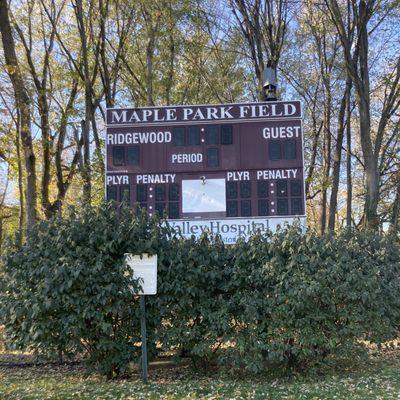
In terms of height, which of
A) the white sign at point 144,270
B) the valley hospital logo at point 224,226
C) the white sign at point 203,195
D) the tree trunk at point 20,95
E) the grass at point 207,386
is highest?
the tree trunk at point 20,95

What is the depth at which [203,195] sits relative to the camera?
517 inches

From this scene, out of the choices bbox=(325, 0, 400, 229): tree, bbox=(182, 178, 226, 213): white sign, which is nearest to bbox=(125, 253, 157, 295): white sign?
bbox=(182, 178, 226, 213): white sign

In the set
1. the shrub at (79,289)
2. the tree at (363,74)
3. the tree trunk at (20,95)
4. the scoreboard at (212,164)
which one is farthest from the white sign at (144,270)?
the tree at (363,74)

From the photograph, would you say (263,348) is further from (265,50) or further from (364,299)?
(265,50)

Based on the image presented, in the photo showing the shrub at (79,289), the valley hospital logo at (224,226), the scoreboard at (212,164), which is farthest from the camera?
the scoreboard at (212,164)

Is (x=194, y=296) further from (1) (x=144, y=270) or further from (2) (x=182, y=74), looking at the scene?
(2) (x=182, y=74)

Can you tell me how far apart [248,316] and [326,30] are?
62.4 ft

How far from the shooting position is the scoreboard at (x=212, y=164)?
13000 mm

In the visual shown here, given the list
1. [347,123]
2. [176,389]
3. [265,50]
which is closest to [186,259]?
[176,389]

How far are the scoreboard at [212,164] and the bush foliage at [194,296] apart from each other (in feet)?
13.2

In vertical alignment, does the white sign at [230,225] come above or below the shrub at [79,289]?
above

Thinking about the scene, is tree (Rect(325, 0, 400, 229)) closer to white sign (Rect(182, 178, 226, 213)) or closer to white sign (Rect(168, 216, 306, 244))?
white sign (Rect(168, 216, 306, 244))

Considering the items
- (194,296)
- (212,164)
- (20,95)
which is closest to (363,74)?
(212,164)

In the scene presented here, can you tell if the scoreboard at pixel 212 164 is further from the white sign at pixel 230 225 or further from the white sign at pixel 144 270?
the white sign at pixel 144 270
